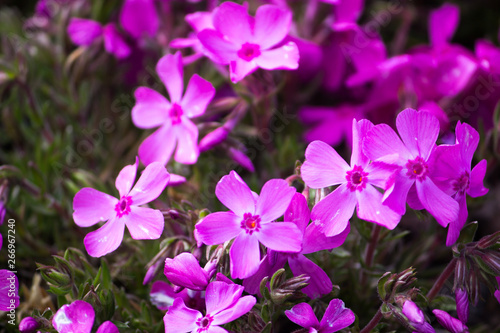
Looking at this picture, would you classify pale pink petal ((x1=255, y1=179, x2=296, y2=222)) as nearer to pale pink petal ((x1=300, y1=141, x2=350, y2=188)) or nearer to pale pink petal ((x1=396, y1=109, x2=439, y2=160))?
pale pink petal ((x1=300, y1=141, x2=350, y2=188))

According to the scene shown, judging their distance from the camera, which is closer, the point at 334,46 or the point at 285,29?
the point at 285,29

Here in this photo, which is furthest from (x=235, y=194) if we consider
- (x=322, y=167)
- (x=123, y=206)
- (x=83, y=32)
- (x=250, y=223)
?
(x=83, y=32)

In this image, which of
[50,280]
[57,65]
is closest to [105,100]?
[57,65]

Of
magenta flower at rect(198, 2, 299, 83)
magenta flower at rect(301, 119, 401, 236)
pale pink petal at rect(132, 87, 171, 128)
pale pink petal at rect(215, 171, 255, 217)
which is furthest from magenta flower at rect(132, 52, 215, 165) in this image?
magenta flower at rect(301, 119, 401, 236)

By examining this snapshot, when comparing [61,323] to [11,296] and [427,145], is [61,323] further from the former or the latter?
[427,145]

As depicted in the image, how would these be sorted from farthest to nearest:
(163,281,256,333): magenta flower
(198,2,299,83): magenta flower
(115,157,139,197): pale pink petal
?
(198,2,299,83): magenta flower, (115,157,139,197): pale pink petal, (163,281,256,333): magenta flower

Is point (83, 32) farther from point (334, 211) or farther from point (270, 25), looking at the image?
→ point (334, 211)
